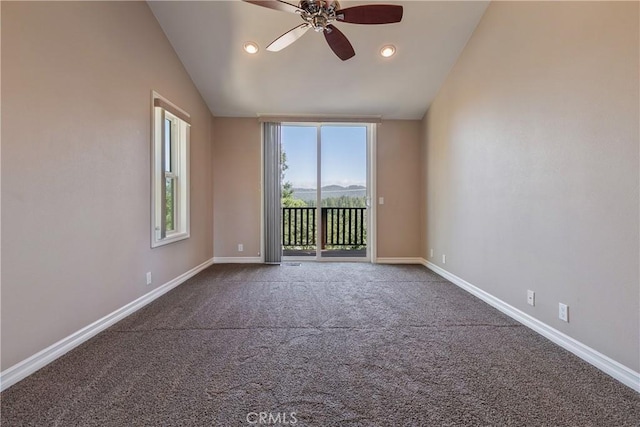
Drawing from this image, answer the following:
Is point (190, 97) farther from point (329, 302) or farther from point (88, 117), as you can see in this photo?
point (329, 302)

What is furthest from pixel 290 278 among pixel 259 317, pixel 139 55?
pixel 139 55

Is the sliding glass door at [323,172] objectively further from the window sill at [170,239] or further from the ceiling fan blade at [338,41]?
the ceiling fan blade at [338,41]

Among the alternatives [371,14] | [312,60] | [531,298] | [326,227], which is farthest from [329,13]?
[326,227]

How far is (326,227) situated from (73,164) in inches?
144

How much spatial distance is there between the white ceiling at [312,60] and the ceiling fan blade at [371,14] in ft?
2.27

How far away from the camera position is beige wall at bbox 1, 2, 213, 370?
1604 millimetres

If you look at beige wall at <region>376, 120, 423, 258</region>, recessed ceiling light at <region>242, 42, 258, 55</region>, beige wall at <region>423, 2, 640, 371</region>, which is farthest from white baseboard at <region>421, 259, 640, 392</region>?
recessed ceiling light at <region>242, 42, 258, 55</region>

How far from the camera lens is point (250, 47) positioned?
3.32 meters

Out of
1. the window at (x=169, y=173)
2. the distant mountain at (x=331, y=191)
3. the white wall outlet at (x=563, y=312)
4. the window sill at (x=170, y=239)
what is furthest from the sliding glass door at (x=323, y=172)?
A: the white wall outlet at (x=563, y=312)

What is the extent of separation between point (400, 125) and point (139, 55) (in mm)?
3592

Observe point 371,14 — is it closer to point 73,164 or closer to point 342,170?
point 73,164

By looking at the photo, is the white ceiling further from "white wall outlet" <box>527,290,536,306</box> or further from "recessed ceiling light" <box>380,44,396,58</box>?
"white wall outlet" <box>527,290,536,306</box>

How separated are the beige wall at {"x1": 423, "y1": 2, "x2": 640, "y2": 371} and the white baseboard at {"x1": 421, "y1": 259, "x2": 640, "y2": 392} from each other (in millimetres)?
40

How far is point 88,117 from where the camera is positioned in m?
2.12
